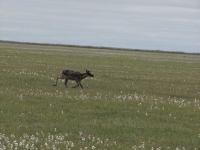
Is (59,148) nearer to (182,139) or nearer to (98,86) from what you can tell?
(182,139)

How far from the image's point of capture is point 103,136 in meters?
13.6

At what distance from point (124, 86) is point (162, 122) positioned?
36.3 ft

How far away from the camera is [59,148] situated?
1167 cm

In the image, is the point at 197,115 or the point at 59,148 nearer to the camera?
the point at 59,148

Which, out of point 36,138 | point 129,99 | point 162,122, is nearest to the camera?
point 36,138

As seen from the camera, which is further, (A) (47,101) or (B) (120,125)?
(A) (47,101)

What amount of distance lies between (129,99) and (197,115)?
12.7 feet

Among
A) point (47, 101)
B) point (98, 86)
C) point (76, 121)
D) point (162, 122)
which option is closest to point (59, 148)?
point (76, 121)

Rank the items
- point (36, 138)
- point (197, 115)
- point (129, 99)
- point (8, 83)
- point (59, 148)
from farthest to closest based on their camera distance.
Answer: point (8, 83) → point (129, 99) → point (197, 115) → point (36, 138) → point (59, 148)

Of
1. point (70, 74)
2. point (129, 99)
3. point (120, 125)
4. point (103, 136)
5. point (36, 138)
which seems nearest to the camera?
point (36, 138)

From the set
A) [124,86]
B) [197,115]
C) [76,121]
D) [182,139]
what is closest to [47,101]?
[76,121]

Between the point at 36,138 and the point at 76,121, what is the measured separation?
9.61 feet

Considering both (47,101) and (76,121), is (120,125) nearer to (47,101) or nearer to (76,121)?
(76,121)

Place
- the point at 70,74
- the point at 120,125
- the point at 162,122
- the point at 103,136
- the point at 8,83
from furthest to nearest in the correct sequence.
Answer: the point at 70,74 → the point at 8,83 → the point at 162,122 → the point at 120,125 → the point at 103,136
